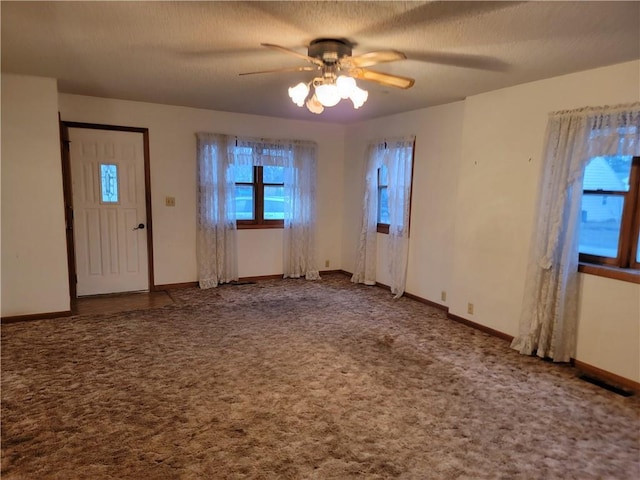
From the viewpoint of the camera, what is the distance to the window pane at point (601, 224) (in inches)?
125

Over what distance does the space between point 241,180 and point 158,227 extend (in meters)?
1.29

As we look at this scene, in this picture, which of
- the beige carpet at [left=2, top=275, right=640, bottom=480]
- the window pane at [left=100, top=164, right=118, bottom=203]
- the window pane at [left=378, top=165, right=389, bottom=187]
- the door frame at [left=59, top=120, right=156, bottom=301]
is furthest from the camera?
the window pane at [left=378, top=165, right=389, bottom=187]

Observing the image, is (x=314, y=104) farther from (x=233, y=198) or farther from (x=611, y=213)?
(x=233, y=198)

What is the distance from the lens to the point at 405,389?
114 inches

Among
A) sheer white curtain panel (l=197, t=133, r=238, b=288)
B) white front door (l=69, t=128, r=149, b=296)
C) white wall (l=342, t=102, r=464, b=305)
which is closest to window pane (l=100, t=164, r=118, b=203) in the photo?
white front door (l=69, t=128, r=149, b=296)

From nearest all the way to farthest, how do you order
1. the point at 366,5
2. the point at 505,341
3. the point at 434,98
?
1. the point at 366,5
2. the point at 505,341
3. the point at 434,98

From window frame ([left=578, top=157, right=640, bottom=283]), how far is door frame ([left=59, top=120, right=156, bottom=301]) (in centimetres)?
477

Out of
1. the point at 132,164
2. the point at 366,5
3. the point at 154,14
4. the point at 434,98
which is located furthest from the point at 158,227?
the point at 366,5

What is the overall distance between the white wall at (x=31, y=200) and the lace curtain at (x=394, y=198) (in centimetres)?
369

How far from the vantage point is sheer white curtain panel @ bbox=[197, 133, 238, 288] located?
532 cm

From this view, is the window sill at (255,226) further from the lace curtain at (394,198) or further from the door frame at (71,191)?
the lace curtain at (394,198)

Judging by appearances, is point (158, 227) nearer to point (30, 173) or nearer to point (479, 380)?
point (30, 173)

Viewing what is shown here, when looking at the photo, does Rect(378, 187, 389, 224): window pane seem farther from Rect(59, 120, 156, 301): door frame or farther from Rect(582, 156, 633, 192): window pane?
Rect(59, 120, 156, 301): door frame

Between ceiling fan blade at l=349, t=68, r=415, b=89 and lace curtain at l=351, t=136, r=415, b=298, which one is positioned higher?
ceiling fan blade at l=349, t=68, r=415, b=89
